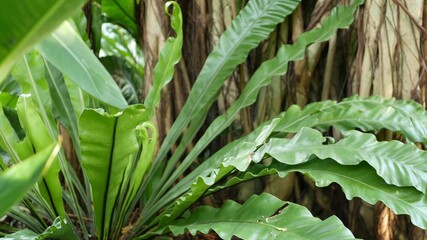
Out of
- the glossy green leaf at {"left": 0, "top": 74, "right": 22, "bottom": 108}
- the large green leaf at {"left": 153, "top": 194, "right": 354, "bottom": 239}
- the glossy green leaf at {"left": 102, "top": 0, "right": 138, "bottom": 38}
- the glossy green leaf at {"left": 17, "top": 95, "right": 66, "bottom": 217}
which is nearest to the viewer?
the large green leaf at {"left": 153, "top": 194, "right": 354, "bottom": 239}

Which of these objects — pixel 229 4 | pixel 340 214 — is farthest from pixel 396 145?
pixel 229 4

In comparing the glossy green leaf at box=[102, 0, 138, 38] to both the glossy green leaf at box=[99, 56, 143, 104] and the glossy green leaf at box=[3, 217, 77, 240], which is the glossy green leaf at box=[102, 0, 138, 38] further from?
the glossy green leaf at box=[3, 217, 77, 240]

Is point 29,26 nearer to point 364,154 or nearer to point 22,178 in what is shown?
point 22,178

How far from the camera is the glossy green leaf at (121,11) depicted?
1.96m

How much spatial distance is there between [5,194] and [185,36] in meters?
1.35

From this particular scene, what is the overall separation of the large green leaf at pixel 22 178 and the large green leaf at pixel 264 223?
63 cm

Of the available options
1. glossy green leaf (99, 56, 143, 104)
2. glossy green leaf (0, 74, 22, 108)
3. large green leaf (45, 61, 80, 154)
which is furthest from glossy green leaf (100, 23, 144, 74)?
large green leaf (45, 61, 80, 154)

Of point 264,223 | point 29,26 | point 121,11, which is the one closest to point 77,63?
point 29,26

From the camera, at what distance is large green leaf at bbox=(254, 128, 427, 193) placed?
3.52 feet

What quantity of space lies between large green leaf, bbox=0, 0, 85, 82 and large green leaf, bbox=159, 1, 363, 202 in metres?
1.00

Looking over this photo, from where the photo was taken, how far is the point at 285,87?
1.62m

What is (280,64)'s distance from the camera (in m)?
1.45

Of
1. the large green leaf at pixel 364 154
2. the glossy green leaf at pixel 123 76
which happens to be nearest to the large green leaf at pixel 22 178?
the large green leaf at pixel 364 154

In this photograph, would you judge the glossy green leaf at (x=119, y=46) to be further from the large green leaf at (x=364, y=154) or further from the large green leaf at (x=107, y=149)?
the large green leaf at (x=364, y=154)
